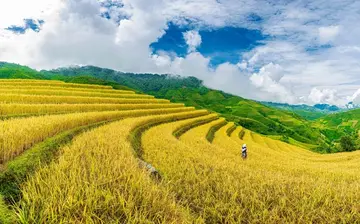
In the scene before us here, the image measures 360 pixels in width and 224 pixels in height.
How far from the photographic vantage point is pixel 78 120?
12.7 m

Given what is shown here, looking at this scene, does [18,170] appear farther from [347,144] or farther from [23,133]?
[347,144]

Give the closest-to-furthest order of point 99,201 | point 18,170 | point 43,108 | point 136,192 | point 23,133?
point 99,201 → point 136,192 → point 18,170 → point 23,133 → point 43,108

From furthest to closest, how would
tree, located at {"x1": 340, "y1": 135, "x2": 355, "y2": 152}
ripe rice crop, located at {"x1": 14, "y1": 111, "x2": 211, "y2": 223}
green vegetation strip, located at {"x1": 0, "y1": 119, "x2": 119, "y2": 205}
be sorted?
tree, located at {"x1": 340, "y1": 135, "x2": 355, "y2": 152}
green vegetation strip, located at {"x1": 0, "y1": 119, "x2": 119, "y2": 205}
ripe rice crop, located at {"x1": 14, "y1": 111, "x2": 211, "y2": 223}

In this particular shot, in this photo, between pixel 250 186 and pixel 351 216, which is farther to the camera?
pixel 250 186

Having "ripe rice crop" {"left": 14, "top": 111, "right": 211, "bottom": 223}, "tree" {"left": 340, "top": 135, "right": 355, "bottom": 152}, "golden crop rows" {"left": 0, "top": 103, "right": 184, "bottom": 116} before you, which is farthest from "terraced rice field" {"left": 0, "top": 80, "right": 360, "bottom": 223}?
"tree" {"left": 340, "top": 135, "right": 355, "bottom": 152}

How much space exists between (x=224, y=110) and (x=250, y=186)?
147008 mm

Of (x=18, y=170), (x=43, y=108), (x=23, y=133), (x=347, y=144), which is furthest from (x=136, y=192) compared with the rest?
(x=347, y=144)

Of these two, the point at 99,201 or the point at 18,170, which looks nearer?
the point at 99,201

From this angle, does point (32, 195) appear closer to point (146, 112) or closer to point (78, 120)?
point (78, 120)

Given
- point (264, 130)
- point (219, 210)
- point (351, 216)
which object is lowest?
point (264, 130)

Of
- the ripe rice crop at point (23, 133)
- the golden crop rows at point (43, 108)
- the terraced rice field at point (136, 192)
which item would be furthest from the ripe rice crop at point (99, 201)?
the golden crop rows at point (43, 108)

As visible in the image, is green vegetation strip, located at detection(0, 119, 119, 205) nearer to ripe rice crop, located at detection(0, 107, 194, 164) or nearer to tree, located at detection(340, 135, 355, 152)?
ripe rice crop, located at detection(0, 107, 194, 164)

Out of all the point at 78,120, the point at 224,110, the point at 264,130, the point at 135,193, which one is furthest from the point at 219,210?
the point at 224,110

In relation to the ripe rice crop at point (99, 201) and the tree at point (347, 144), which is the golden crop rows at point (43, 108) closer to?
the ripe rice crop at point (99, 201)
